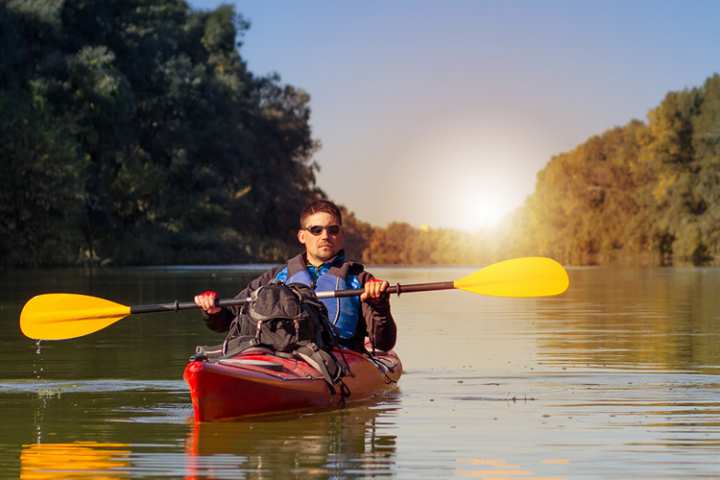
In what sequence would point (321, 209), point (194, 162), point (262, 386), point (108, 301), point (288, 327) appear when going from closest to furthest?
point (262, 386), point (288, 327), point (321, 209), point (108, 301), point (194, 162)

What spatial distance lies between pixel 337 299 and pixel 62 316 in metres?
2.36

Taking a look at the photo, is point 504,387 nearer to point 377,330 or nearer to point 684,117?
point 377,330

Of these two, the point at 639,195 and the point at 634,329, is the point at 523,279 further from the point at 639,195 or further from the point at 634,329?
the point at 639,195

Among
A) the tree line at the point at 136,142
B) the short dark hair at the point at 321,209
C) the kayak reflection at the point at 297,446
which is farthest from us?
the tree line at the point at 136,142

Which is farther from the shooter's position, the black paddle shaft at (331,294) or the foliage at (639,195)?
the foliage at (639,195)

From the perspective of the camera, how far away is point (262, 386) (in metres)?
9.02

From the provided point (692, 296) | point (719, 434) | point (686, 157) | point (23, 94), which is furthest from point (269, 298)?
point (686, 157)

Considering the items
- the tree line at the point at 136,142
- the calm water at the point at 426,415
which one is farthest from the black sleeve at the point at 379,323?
the tree line at the point at 136,142

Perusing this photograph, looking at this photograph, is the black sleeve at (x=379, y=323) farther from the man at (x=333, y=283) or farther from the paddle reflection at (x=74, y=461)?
the paddle reflection at (x=74, y=461)

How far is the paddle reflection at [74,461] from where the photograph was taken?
7.16m

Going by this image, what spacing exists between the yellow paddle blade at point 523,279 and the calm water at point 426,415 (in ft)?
2.44

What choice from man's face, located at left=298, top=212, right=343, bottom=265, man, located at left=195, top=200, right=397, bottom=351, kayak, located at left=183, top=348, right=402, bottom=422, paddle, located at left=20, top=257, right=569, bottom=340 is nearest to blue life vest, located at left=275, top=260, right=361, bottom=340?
man, located at left=195, top=200, right=397, bottom=351

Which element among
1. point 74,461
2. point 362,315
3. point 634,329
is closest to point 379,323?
point 362,315

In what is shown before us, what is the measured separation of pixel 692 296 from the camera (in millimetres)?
27891
